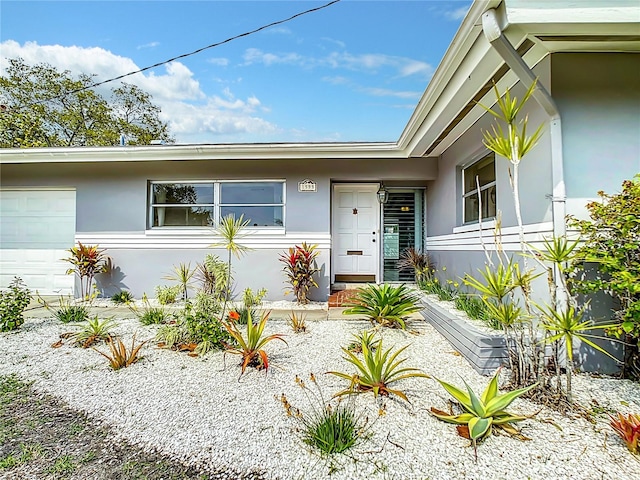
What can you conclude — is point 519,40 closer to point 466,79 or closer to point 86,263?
point 466,79

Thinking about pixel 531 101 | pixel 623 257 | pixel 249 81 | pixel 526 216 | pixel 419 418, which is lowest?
pixel 419 418

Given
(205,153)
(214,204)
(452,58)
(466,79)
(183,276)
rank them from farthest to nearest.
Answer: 1. (214,204)
2. (183,276)
3. (205,153)
4. (466,79)
5. (452,58)

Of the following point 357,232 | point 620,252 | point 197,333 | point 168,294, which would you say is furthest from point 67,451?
point 357,232

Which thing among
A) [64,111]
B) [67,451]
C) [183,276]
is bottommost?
[67,451]

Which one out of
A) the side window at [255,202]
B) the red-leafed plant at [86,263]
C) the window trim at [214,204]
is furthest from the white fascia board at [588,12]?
the red-leafed plant at [86,263]

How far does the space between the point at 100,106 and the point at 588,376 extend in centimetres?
2178

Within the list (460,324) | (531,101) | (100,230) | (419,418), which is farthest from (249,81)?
(419,418)

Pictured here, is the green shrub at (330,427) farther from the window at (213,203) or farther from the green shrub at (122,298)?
the green shrub at (122,298)

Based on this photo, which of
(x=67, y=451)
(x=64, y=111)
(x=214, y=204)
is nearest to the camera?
(x=67, y=451)

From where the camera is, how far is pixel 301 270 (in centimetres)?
621

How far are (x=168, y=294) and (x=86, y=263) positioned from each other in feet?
6.39

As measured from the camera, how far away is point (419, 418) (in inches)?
89.2

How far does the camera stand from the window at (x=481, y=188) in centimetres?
464

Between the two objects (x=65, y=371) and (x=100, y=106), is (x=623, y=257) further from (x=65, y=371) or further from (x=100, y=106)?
(x=100, y=106)
